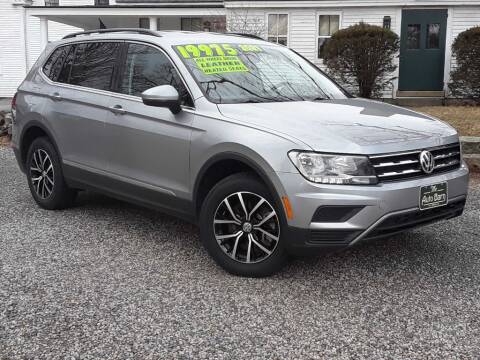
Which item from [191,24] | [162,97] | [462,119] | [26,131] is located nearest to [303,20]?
[191,24]

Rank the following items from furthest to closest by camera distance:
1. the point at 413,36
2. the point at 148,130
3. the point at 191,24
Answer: the point at 191,24 < the point at 413,36 < the point at 148,130

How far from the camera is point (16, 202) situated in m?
6.50

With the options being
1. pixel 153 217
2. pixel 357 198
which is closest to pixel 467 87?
pixel 153 217

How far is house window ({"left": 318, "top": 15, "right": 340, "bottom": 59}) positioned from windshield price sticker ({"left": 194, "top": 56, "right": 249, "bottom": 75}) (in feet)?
44.2

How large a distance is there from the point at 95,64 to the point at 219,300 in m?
2.81

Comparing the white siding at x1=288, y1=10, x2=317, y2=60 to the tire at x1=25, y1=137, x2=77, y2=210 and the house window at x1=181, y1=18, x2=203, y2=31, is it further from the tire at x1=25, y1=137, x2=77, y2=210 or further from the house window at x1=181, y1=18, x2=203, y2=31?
the tire at x1=25, y1=137, x2=77, y2=210

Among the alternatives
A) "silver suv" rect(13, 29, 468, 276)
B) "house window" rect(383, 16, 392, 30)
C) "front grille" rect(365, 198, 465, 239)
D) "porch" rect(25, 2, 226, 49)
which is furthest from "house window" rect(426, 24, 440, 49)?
"front grille" rect(365, 198, 465, 239)

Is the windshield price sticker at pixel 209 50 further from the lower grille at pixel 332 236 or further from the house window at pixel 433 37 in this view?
the house window at pixel 433 37

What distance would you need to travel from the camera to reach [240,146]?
155 inches

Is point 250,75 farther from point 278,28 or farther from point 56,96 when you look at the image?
point 278,28

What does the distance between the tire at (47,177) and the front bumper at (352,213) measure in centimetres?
A: 295

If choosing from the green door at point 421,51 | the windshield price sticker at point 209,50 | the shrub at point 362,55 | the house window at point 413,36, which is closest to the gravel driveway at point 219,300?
the windshield price sticker at point 209,50

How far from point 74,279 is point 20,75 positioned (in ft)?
80.9

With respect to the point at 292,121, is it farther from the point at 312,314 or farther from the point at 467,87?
the point at 467,87
